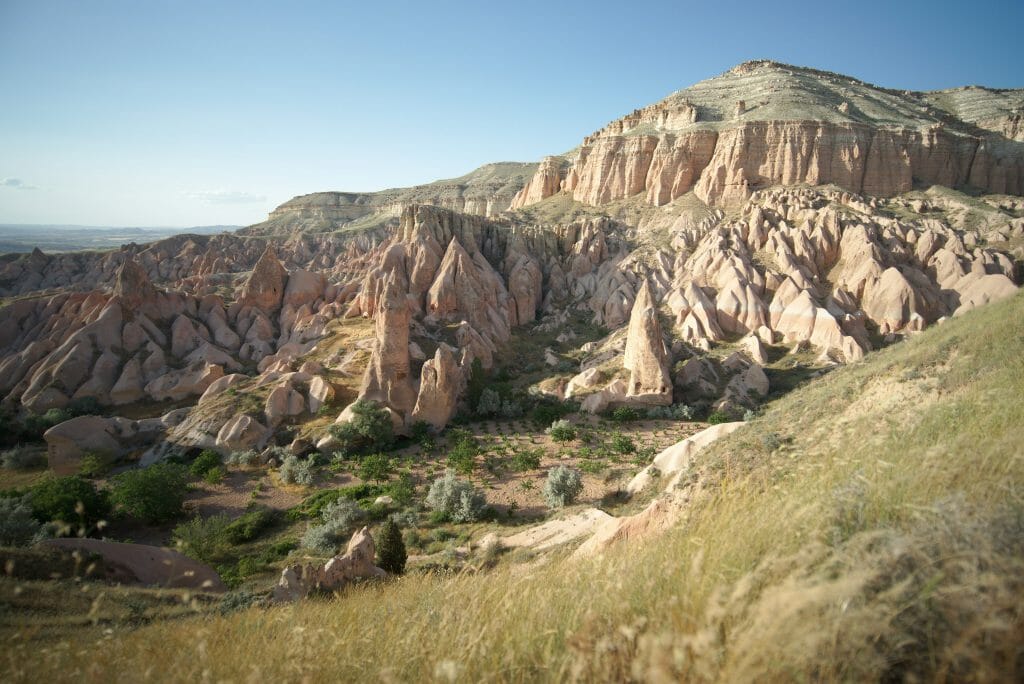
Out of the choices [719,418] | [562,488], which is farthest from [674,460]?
[719,418]

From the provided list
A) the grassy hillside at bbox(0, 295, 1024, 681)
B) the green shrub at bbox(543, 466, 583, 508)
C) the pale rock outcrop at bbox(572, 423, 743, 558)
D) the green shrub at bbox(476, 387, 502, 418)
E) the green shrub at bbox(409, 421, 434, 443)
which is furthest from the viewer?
the green shrub at bbox(476, 387, 502, 418)

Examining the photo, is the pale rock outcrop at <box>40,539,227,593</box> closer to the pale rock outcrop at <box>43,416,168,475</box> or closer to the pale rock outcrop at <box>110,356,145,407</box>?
the pale rock outcrop at <box>43,416,168,475</box>

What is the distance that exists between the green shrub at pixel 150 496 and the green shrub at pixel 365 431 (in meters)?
5.94

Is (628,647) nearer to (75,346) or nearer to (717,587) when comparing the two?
(717,587)

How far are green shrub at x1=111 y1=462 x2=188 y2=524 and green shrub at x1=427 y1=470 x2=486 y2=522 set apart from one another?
8.86 m

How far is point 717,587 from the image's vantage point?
7.17 ft

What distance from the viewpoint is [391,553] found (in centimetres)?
1111

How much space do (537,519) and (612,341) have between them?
19.4 meters

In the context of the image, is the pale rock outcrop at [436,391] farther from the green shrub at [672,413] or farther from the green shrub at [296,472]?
the green shrub at [672,413]

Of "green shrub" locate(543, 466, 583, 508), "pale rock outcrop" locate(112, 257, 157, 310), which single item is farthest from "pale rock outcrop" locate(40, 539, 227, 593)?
"pale rock outcrop" locate(112, 257, 157, 310)

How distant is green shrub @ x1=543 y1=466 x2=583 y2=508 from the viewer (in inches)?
576

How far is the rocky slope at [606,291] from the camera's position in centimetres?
2331

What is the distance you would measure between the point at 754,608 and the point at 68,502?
20.1 meters

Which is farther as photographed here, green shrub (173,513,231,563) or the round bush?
the round bush
